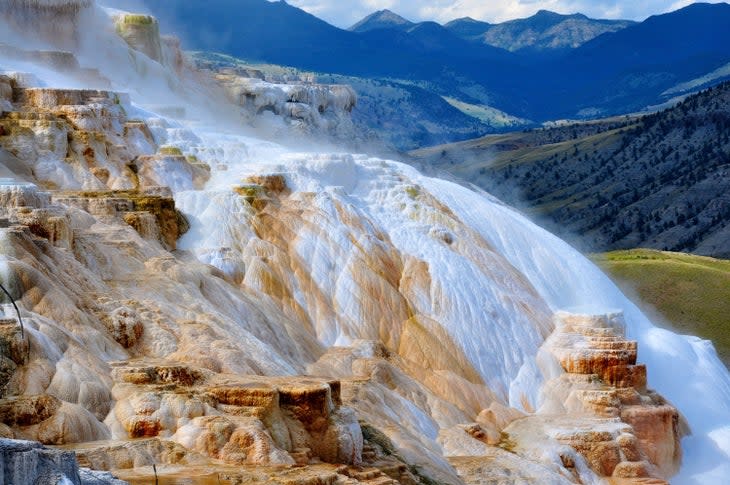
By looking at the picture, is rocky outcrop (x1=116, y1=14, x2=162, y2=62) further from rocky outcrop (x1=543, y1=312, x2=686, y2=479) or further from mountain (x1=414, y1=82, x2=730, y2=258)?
mountain (x1=414, y1=82, x2=730, y2=258)

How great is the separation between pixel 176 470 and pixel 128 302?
8.39 metres

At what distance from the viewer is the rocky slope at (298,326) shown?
22141 mm

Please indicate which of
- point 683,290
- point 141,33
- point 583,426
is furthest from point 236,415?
point 683,290

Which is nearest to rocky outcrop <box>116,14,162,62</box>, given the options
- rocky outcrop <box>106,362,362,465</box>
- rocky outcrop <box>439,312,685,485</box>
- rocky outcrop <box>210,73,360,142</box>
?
rocky outcrop <box>210,73,360,142</box>

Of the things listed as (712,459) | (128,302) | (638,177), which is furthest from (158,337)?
(638,177)

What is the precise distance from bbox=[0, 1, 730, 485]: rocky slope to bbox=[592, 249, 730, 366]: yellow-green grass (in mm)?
37686

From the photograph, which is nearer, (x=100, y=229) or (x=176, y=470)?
(x=176, y=470)

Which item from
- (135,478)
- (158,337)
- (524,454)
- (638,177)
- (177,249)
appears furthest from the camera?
(638,177)

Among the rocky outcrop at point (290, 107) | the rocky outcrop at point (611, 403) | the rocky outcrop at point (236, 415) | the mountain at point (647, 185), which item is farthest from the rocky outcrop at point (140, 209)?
the mountain at point (647, 185)

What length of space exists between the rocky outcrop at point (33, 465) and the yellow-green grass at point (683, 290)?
216ft

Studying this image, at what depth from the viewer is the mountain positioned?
479 ft

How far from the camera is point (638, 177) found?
174375mm

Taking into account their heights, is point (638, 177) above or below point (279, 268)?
above

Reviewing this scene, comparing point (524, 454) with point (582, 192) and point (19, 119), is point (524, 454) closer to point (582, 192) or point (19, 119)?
point (19, 119)
